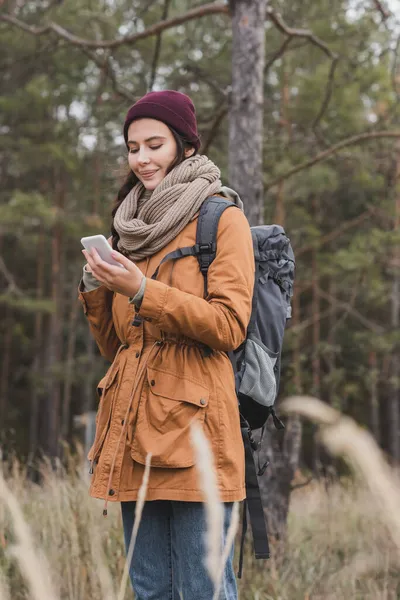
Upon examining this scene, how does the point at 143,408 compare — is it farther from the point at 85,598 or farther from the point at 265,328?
the point at 85,598

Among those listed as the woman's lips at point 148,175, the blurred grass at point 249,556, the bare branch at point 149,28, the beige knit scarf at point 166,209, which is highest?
the bare branch at point 149,28

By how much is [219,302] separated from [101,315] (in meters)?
0.55

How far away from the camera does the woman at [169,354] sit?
6.63 feet

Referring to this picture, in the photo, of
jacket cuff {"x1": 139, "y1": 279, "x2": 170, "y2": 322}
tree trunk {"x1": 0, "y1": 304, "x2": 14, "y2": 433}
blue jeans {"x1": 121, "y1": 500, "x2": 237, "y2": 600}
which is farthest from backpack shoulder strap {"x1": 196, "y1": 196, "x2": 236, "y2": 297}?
tree trunk {"x1": 0, "y1": 304, "x2": 14, "y2": 433}

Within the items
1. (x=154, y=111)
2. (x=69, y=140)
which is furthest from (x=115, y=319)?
(x=69, y=140)

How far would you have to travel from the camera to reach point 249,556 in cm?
379

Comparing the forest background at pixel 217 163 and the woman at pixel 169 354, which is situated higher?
the forest background at pixel 217 163

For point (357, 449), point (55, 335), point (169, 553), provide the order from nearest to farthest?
point (357, 449), point (169, 553), point (55, 335)

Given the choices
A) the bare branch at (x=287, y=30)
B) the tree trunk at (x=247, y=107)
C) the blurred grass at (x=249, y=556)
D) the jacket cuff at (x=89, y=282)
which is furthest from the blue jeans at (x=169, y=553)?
the bare branch at (x=287, y=30)

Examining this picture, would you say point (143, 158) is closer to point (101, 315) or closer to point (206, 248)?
point (206, 248)

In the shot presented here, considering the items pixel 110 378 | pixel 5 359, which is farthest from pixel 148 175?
pixel 5 359

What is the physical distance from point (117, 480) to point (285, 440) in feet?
8.17

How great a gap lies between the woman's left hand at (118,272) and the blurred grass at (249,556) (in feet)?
4.24

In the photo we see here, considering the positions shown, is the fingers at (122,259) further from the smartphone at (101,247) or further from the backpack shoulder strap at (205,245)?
the backpack shoulder strap at (205,245)
